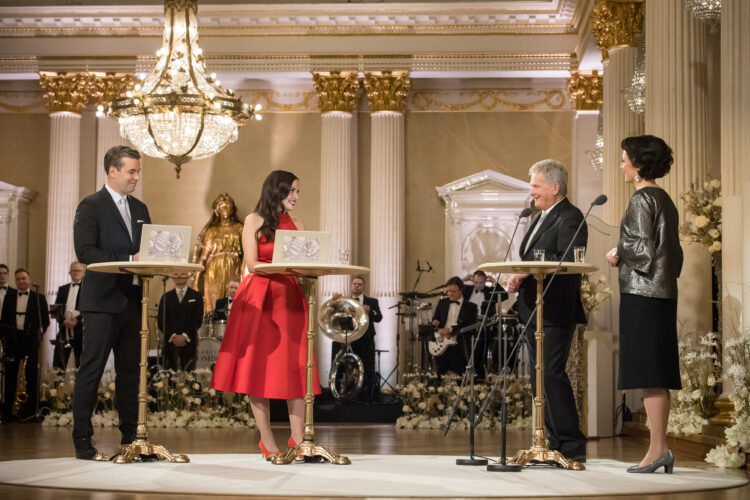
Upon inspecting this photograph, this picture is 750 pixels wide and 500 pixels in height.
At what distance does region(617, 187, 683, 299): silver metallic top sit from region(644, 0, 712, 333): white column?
2562mm

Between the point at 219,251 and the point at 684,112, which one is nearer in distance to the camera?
the point at 684,112

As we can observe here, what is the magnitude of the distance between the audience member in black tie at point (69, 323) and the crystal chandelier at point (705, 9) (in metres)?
7.59

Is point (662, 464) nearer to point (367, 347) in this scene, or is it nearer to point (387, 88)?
point (367, 347)

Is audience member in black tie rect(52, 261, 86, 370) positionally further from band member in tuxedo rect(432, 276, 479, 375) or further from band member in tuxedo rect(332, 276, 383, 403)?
band member in tuxedo rect(432, 276, 479, 375)

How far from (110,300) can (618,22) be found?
8083mm

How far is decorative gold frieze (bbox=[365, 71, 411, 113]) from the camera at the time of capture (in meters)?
15.1

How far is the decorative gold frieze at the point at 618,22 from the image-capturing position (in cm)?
1180

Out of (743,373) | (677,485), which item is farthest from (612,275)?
(677,485)

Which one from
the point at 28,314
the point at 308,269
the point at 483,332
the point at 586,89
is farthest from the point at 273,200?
the point at 586,89

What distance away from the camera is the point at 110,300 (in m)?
5.73

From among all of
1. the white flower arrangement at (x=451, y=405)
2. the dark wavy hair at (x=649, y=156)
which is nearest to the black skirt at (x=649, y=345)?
the dark wavy hair at (x=649, y=156)

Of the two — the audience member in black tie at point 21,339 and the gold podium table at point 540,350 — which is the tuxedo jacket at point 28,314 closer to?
the audience member in black tie at point 21,339

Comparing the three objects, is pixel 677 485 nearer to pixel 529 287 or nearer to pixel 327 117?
pixel 529 287

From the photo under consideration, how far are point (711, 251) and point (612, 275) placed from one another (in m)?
3.04
